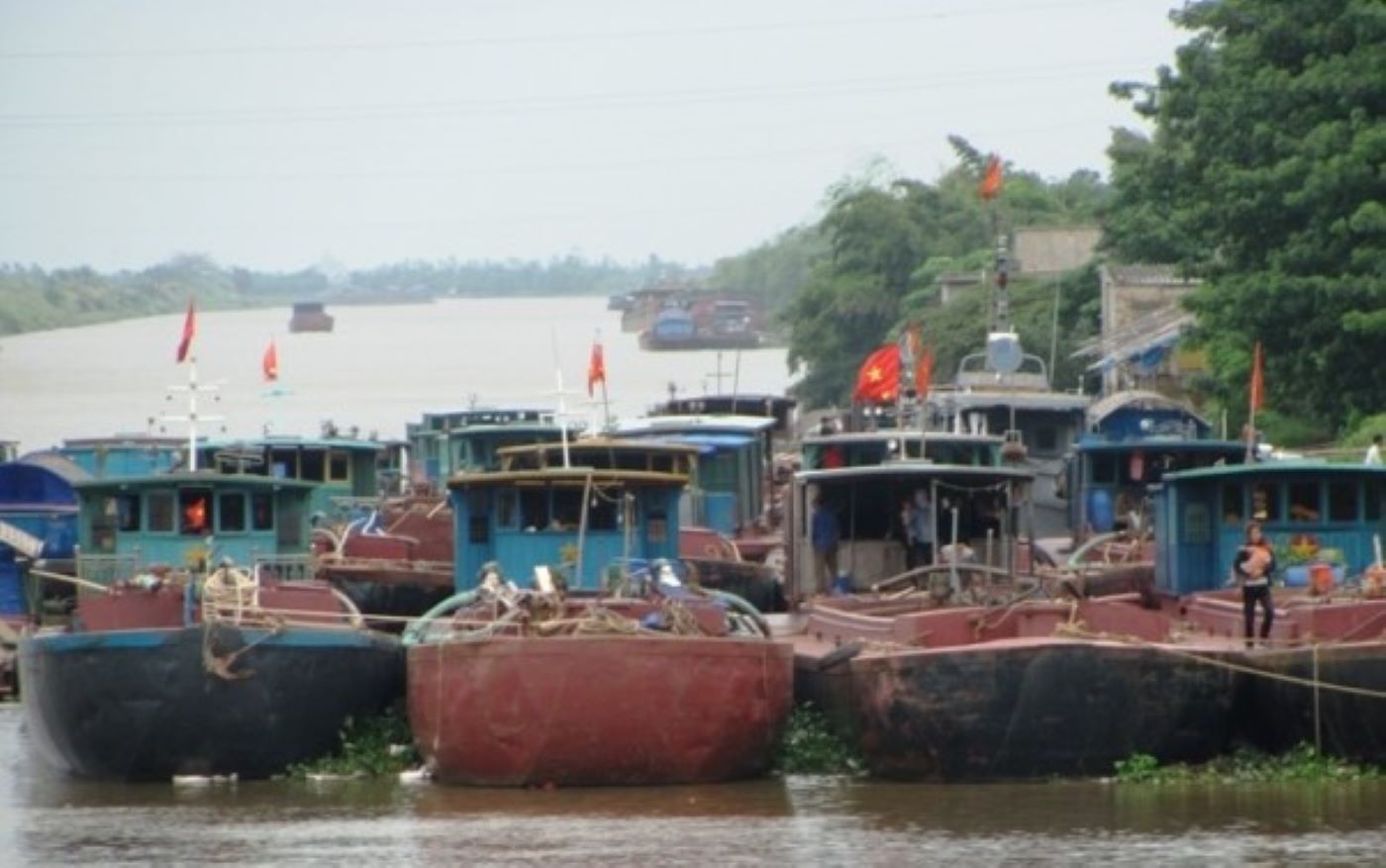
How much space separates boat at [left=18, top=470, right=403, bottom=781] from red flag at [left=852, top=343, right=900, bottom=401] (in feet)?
50.4

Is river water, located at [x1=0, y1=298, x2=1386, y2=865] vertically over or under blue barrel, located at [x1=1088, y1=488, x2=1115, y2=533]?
under

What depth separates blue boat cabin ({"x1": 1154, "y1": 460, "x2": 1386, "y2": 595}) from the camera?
36.8 metres

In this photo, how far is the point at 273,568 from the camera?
3869 centimetres

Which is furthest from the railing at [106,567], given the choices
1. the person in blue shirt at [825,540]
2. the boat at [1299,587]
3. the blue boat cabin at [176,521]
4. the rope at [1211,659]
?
the boat at [1299,587]

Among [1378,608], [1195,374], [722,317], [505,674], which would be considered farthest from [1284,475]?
[722,317]

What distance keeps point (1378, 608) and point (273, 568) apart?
1124 cm

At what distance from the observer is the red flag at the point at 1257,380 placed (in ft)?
144

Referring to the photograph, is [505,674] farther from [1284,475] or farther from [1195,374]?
[1195,374]

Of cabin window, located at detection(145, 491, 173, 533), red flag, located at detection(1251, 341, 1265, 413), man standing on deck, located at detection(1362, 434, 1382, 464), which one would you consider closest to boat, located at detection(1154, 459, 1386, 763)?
man standing on deck, located at detection(1362, 434, 1382, 464)

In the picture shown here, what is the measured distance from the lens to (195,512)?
38.3 m

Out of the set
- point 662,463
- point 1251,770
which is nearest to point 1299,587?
Result: point 1251,770

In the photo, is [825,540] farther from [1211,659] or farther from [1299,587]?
[1211,659]

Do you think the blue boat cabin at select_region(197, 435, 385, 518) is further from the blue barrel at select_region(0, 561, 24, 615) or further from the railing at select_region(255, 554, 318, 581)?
the railing at select_region(255, 554, 318, 581)

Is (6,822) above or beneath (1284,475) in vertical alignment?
beneath
